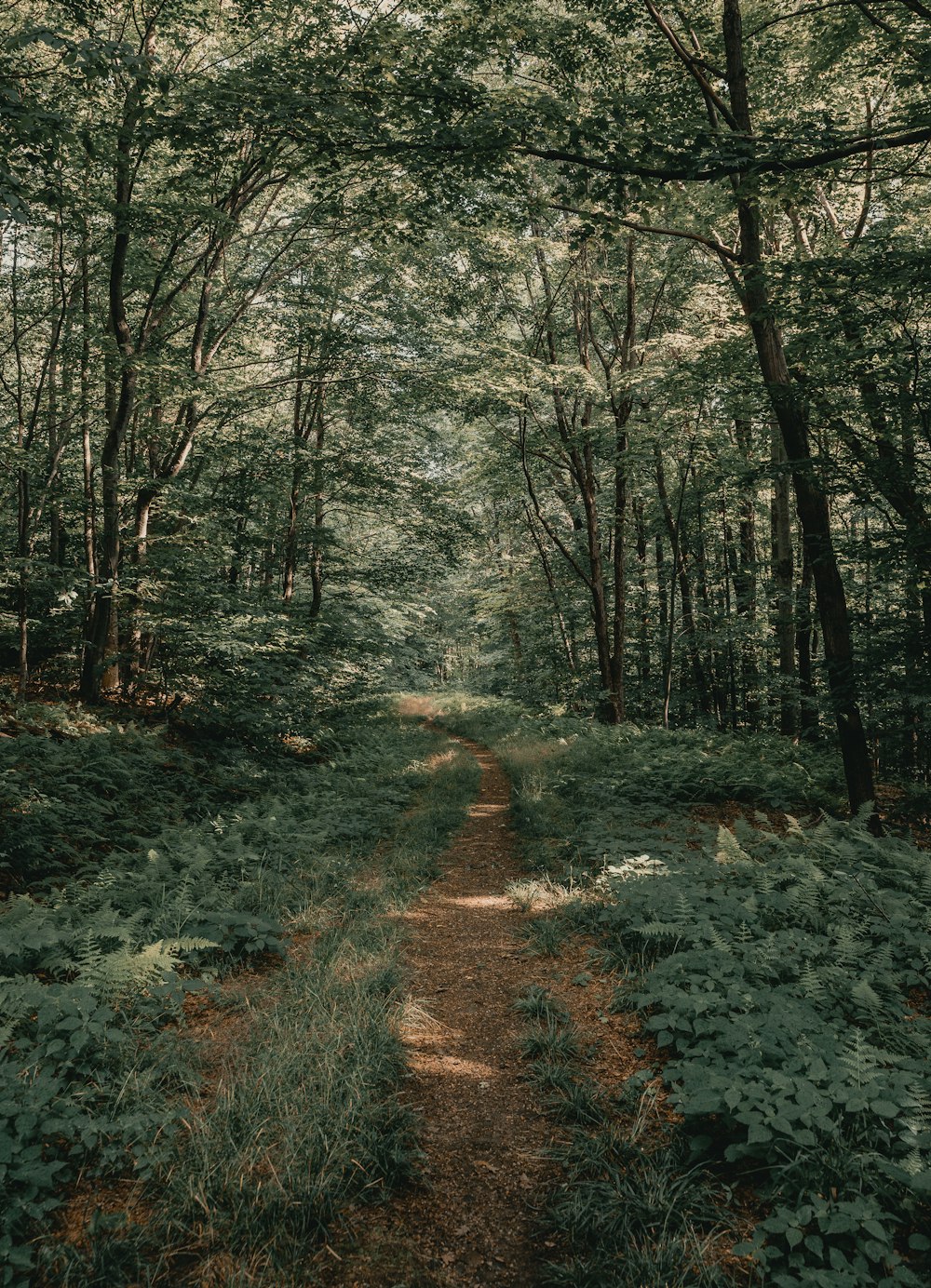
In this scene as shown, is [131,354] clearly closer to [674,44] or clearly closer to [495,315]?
[674,44]

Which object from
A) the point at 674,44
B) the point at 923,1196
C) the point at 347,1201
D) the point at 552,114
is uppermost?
the point at 674,44

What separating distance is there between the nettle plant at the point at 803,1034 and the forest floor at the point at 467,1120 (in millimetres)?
593

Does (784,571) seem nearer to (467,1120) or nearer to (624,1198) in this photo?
(467,1120)

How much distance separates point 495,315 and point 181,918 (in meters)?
16.7

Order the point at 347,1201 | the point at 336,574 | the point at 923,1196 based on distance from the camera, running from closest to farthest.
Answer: the point at 923,1196 < the point at 347,1201 < the point at 336,574

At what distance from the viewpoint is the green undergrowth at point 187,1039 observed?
2.31 metres

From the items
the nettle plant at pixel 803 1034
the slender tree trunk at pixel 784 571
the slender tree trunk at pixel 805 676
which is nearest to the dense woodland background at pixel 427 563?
the nettle plant at pixel 803 1034

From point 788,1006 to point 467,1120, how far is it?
181 centimetres

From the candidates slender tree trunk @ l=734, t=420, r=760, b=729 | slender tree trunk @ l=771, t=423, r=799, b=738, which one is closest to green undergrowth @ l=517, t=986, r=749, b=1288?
slender tree trunk @ l=771, t=423, r=799, b=738

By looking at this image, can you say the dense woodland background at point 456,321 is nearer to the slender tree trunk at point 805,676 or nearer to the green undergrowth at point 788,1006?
the slender tree trunk at point 805,676

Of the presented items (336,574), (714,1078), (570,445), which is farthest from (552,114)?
(336,574)

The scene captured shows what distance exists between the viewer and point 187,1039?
11.5ft

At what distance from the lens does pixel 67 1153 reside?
2596 millimetres

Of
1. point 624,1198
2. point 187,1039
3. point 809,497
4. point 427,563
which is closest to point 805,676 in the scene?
point 809,497
